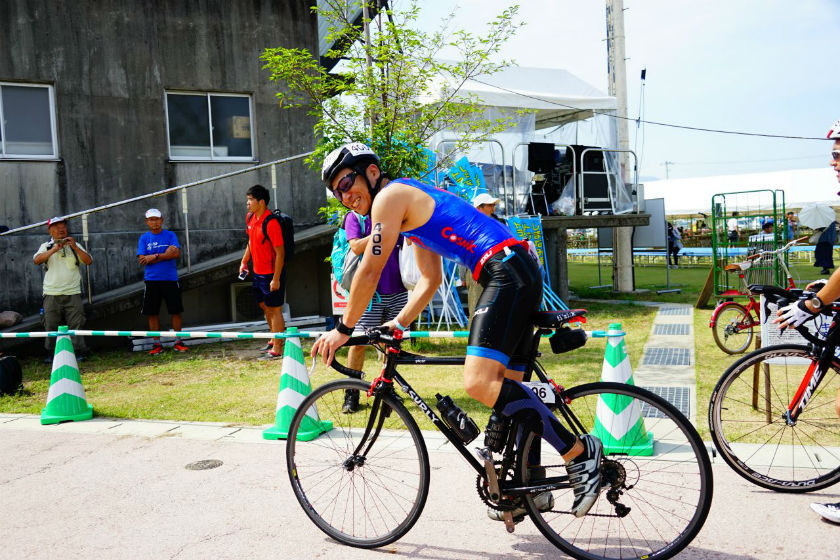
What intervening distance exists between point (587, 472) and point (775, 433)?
239 centimetres

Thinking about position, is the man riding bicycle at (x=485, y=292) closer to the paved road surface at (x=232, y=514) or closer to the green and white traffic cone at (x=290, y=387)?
the paved road surface at (x=232, y=514)

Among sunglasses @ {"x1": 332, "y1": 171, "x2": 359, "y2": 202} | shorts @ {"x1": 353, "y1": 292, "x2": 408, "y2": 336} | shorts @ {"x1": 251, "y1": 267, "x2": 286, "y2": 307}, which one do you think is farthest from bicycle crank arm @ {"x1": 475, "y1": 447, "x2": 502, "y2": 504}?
shorts @ {"x1": 251, "y1": 267, "x2": 286, "y2": 307}

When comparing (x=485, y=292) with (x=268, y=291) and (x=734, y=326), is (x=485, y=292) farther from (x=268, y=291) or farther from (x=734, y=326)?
(x=734, y=326)

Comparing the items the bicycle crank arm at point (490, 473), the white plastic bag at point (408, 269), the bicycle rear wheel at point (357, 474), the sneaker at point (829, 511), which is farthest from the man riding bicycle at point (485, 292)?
the white plastic bag at point (408, 269)

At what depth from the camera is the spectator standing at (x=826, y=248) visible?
22.1m

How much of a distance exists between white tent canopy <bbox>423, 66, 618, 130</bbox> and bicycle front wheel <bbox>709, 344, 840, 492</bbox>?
9.58 m

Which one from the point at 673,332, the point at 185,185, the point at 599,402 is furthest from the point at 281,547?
the point at 185,185

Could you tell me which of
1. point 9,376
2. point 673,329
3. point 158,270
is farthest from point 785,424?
point 158,270

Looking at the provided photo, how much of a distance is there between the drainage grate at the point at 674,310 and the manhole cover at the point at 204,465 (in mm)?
10117

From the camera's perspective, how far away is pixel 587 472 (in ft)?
10.9

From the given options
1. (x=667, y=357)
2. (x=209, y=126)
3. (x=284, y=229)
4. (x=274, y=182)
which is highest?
(x=209, y=126)

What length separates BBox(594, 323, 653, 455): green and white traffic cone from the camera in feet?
11.7

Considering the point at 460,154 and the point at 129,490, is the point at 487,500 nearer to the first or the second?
the point at 129,490

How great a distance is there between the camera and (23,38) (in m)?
12.0
